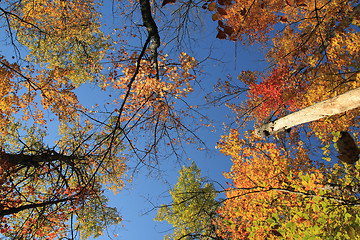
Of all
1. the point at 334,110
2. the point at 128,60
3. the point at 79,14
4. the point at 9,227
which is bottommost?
the point at 334,110

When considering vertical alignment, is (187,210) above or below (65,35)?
below

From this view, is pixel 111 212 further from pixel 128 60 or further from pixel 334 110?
pixel 334 110

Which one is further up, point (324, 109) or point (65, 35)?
point (65, 35)

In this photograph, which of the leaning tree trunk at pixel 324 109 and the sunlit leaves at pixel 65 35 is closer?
the leaning tree trunk at pixel 324 109

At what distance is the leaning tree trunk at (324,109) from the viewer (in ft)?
9.37

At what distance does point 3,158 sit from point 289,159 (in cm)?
1288

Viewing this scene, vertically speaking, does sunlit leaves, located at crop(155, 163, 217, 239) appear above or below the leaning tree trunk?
above

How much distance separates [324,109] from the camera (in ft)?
10.8

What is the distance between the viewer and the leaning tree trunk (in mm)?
2857

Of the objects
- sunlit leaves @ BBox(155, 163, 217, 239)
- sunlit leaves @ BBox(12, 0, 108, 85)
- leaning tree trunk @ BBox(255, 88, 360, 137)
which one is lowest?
leaning tree trunk @ BBox(255, 88, 360, 137)

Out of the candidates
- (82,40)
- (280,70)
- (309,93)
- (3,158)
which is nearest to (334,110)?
(309,93)

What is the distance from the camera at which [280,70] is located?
11.0m

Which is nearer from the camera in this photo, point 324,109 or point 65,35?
point 324,109

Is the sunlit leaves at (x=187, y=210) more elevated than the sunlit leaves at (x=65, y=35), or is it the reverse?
the sunlit leaves at (x=65, y=35)
